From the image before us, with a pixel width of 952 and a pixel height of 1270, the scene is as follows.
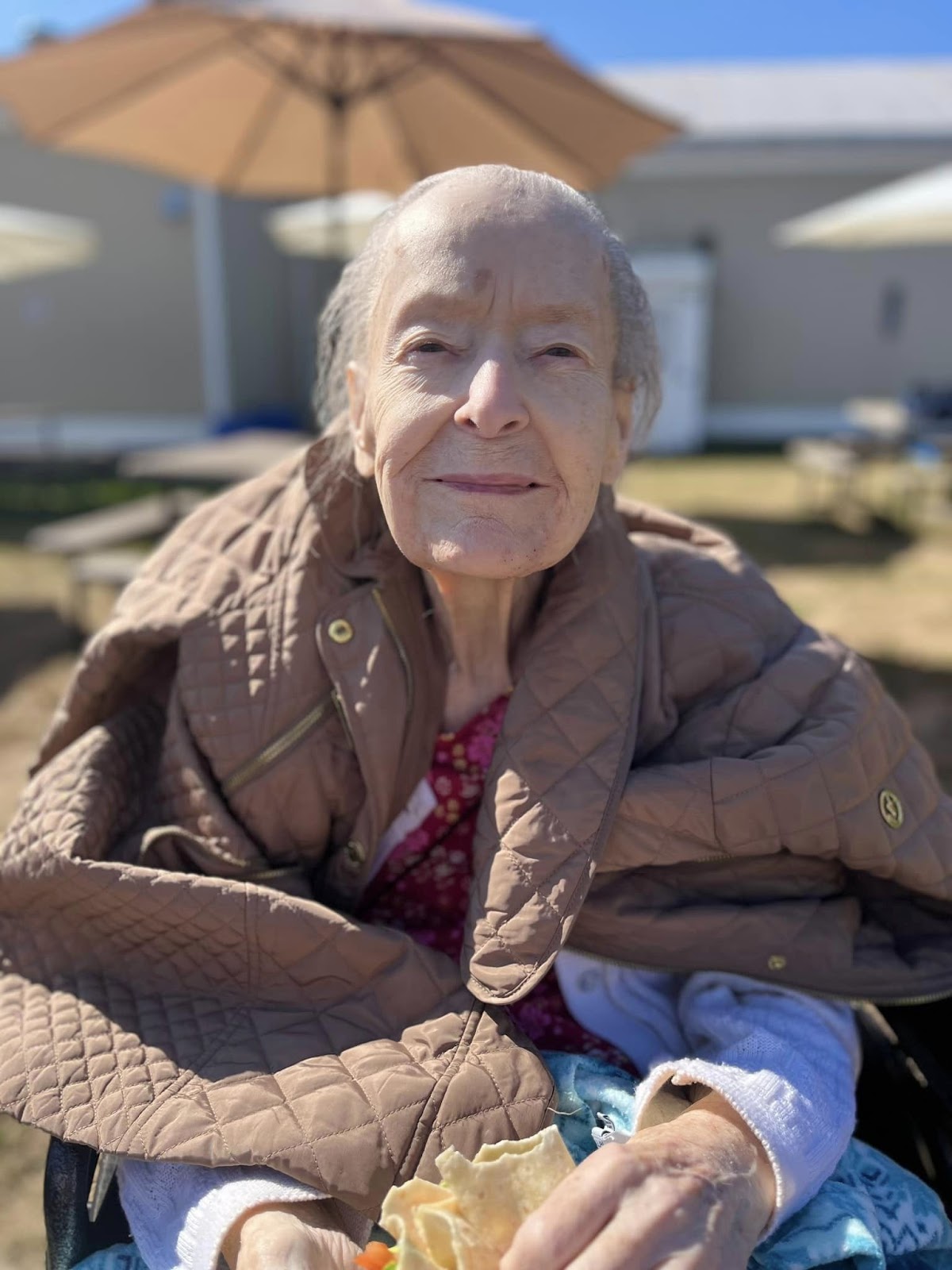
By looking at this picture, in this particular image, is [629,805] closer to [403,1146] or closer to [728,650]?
[728,650]

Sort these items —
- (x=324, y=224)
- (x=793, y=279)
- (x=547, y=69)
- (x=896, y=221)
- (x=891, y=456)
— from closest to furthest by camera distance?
(x=547, y=69)
(x=896, y=221)
(x=891, y=456)
(x=324, y=224)
(x=793, y=279)

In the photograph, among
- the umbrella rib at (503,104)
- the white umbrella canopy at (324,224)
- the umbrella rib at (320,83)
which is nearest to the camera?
the umbrella rib at (503,104)

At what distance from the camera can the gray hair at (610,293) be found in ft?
4.31

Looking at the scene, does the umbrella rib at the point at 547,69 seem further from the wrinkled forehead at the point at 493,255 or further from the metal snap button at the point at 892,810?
the metal snap button at the point at 892,810

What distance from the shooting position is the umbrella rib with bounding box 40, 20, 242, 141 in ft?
16.3

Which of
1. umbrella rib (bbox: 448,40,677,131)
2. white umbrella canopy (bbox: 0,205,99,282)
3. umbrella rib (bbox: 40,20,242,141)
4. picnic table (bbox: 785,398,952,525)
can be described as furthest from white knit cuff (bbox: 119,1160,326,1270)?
picnic table (bbox: 785,398,952,525)

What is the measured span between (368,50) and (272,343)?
10.4 m

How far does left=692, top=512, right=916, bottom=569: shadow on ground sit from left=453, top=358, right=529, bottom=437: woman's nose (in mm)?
6182

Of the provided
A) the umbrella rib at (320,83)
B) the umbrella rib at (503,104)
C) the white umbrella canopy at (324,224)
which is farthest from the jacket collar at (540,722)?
the white umbrella canopy at (324,224)

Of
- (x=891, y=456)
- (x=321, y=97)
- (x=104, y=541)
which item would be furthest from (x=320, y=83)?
(x=891, y=456)

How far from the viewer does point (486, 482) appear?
1263mm

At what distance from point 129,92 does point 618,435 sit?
466 centimetres

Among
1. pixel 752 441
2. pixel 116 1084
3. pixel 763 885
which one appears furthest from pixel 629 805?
pixel 752 441

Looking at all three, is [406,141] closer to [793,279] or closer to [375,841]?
[375,841]
